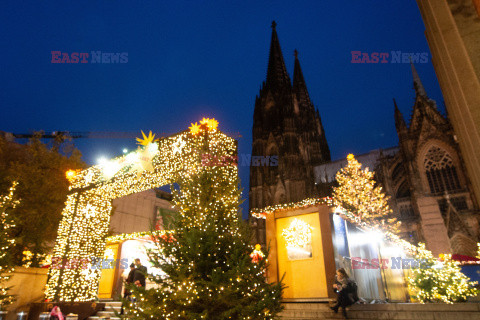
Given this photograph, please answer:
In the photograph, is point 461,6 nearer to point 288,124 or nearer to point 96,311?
point 96,311

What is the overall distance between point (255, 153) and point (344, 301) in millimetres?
45065

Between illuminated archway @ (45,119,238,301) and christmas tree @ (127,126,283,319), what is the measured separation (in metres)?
2.00

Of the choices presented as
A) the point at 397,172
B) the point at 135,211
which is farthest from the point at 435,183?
the point at 135,211

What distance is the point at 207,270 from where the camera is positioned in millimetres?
5492

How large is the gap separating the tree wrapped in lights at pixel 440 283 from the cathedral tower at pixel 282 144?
1338 inches

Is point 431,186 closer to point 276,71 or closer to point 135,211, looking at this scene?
point 135,211

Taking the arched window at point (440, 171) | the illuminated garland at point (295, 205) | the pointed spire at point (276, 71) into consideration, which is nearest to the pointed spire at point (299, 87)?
the pointed spire at point (276, 71)

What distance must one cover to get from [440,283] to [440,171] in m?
29.0

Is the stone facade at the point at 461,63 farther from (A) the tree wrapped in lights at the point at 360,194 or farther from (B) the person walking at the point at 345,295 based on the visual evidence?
(A) the tree wrapped in lights at the point at 360,194

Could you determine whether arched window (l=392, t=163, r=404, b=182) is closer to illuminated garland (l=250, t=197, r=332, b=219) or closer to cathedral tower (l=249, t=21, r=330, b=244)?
cathedral tower (l=249, t=21, r=330, b=244)

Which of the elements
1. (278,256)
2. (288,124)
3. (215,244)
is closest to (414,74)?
(288,124)

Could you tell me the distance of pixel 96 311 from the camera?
401 inches

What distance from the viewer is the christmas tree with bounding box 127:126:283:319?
496 centimetres

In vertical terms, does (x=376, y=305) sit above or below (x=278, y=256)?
below
